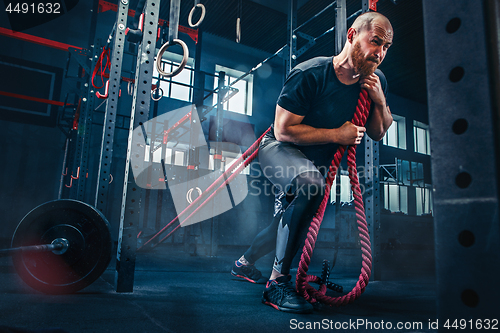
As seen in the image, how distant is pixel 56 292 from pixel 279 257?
3.60 ft

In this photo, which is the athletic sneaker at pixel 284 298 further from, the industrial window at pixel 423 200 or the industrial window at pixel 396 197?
the industrial window at pixel 423 200

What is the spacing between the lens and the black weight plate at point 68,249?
1.48 metres

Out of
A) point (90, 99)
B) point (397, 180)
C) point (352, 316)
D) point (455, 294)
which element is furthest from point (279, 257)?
point (397, 180)

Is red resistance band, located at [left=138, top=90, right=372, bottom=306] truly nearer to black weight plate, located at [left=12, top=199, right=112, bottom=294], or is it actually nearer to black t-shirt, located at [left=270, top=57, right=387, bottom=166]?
black t-shirt, located at [left=270, top=57, right=387, bottom=166]

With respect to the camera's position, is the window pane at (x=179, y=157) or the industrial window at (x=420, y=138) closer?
Result: the window pane at (x=179, y=157)

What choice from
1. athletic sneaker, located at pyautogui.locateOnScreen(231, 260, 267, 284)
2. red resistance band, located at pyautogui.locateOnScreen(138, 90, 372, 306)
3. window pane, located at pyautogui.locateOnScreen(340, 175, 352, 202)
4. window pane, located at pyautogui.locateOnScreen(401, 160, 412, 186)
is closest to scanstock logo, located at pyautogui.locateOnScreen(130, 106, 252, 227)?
athletic sneaker, located at pyautogui.locateOnScreen(231, 260, 267, 284)

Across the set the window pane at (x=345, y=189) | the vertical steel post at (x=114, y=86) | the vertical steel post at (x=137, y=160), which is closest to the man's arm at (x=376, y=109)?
the vertical steel post at (x=137, y=160)

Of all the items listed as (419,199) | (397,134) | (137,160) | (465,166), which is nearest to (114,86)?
(137,160)

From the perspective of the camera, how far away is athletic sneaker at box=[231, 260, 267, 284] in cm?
215

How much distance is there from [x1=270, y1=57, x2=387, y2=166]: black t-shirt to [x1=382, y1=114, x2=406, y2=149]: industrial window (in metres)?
10.9

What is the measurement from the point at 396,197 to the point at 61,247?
1134cm

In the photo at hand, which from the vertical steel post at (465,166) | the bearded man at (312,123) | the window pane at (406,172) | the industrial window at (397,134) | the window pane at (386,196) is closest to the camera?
the vertical steel post at (465,166)

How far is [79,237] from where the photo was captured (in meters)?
1.56

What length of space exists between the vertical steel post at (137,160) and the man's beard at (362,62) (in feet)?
3.72
